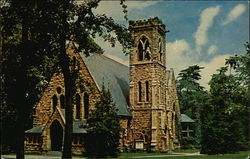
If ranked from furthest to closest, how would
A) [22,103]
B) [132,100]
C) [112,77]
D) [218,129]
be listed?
[112,77], [132,100], [218,129], [22,103]

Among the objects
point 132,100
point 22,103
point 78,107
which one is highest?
point 132,100

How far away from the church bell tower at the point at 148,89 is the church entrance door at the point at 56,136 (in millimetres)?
5400

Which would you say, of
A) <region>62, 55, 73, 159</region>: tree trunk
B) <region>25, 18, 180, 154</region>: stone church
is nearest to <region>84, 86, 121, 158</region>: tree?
<region>25, 18, 180, 154</region>: stone church

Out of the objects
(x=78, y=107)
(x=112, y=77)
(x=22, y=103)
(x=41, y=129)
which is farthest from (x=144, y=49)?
(x=22, y=103)

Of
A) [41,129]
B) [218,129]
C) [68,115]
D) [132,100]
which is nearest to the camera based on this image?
[68,115]

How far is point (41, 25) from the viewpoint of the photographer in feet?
44.4

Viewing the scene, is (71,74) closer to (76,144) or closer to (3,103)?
(3,103)

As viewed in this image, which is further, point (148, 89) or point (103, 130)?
point (148, 89)

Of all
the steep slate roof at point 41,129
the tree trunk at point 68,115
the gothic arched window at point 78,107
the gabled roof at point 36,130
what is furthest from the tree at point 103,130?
the tree trunk at point 68,115

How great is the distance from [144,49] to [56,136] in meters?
9.34

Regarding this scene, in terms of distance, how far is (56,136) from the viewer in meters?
26.8

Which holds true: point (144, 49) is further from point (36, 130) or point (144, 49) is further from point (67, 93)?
point (67, 93)

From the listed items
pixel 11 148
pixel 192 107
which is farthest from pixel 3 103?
pixel 192 107

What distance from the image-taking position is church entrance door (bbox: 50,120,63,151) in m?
26.6
